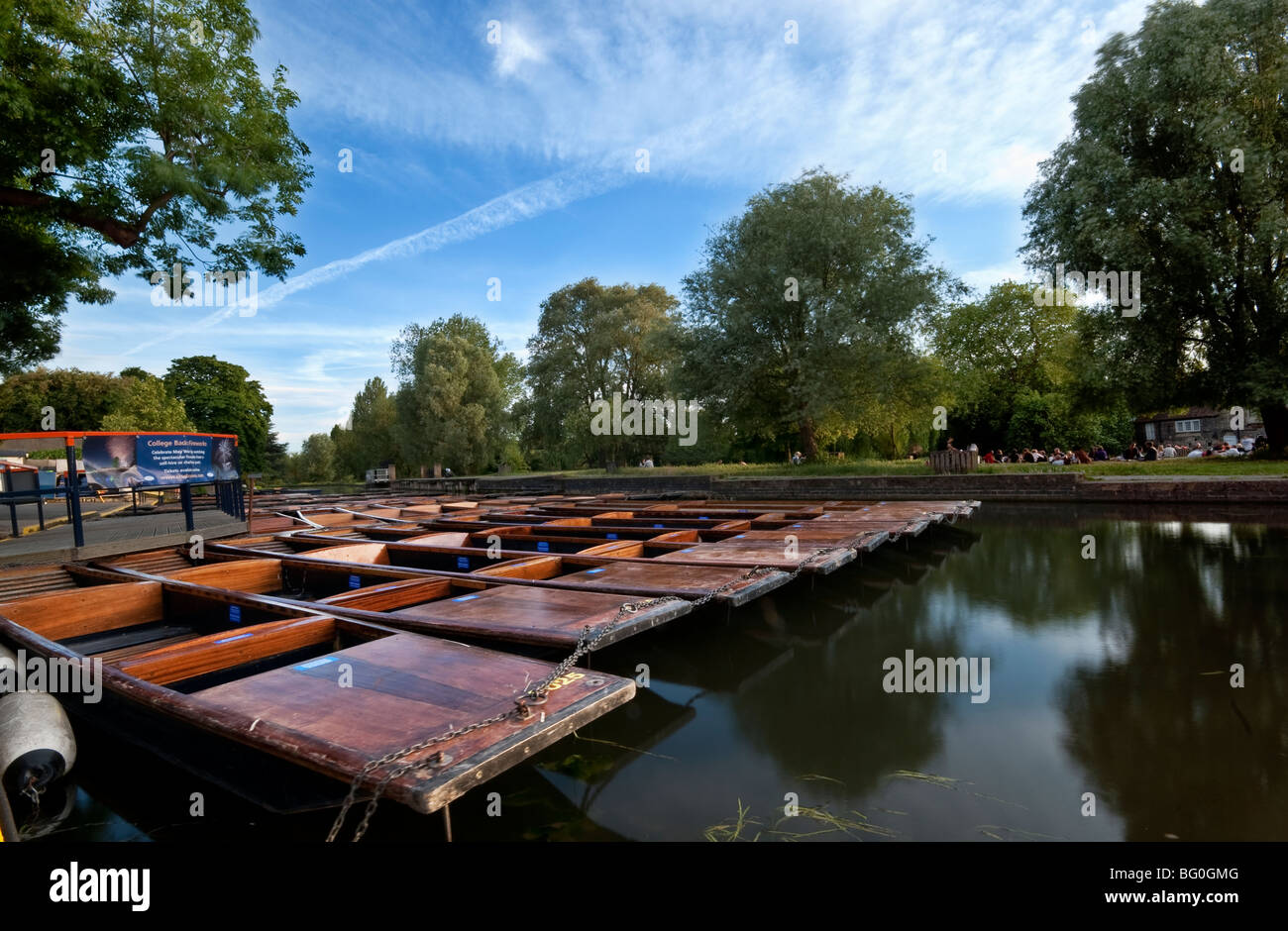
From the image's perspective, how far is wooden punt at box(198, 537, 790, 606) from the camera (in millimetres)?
4453

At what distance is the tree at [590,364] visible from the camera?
94.1 feet

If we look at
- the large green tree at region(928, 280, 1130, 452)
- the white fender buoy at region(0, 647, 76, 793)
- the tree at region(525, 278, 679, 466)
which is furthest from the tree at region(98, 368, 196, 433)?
the large green tree at region(928, 280, 1130, 452)

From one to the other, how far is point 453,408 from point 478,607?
2758 centimetres

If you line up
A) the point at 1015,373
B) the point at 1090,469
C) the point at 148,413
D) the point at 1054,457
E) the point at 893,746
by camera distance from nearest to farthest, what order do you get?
1. the point at 893,746
2. the point at 1090,469
3. the point at 1054,457
4. the point at 148,413
5. the point at 1015,373

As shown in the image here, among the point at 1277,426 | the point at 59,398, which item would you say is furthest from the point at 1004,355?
the point at 59,398

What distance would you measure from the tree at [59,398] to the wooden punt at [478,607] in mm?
40718

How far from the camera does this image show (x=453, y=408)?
30219 millimetres

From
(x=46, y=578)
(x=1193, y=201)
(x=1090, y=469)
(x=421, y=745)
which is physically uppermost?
(x=1193, y=201)

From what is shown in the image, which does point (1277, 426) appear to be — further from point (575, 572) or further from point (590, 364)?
point (590, 364)

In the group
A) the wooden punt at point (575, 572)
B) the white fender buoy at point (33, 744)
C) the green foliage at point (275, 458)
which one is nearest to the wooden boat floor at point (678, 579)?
the wooden punt at point (575, 572)

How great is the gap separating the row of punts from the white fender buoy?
0.20 metres

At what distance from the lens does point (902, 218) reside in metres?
18.9

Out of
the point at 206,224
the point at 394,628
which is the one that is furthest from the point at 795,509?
the point at 206,224

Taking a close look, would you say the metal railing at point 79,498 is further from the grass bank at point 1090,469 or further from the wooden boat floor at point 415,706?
the grass bank at point 1090,469
